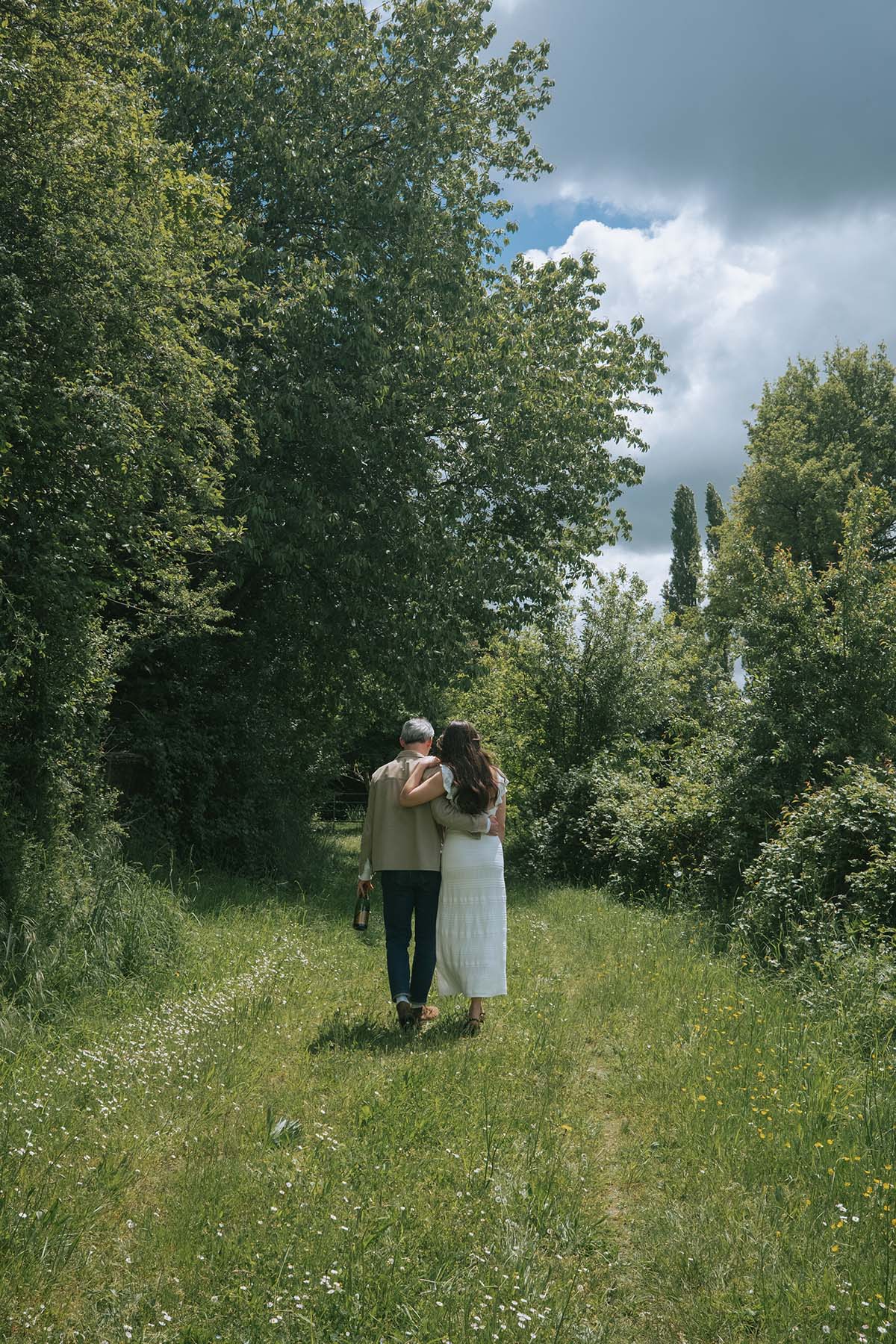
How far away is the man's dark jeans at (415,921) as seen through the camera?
6629 mm

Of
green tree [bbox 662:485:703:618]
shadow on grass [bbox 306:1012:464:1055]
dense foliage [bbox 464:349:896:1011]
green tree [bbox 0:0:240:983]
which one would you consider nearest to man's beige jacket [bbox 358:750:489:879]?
shadow on grass [bbox 306:1012:464:1055]

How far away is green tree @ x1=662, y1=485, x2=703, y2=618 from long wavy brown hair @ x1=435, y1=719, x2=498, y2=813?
46916 mm

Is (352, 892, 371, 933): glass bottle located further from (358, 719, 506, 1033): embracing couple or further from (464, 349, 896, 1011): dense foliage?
(464, 349, 896, 1011): dense foliage

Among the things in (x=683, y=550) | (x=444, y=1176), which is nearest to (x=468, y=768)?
(x=444, y=1176)

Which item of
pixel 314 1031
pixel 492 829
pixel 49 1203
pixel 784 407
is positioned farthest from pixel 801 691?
pixel 784 407

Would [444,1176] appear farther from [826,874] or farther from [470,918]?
[826,874]

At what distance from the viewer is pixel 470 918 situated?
6551 mm

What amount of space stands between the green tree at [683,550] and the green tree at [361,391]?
3708 centimetres

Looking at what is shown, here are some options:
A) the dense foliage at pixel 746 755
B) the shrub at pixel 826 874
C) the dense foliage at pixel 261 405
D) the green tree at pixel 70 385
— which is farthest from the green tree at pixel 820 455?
the green tree at pixel 70 385

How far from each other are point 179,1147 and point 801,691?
8469 millimetres

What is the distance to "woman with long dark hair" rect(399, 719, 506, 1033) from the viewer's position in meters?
6.47

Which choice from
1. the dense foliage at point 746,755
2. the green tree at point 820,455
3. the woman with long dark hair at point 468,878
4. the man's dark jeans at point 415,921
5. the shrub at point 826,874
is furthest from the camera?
the green tree at point 820,455

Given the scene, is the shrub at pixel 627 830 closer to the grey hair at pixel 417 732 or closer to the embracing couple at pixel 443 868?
the embracing couple at pixel 443 868

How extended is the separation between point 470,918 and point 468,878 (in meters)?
0.27
